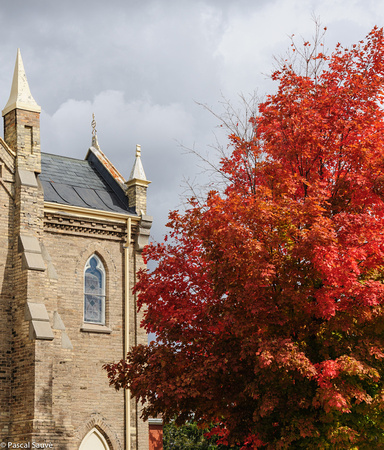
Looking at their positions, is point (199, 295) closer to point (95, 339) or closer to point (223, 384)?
point (223, 384)

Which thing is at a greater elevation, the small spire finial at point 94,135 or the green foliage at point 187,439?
the small spire finial at point 94,135

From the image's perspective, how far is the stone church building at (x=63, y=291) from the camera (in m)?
19.2

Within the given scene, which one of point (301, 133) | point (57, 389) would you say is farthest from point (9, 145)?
point (301, 133)

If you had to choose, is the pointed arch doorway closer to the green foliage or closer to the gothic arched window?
the gothic arched window

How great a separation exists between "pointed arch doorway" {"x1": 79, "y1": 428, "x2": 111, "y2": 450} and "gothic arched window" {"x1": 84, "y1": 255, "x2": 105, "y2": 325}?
369 cm

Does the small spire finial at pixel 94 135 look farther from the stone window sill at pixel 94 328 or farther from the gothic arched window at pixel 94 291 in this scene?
the stone window sill at pixel 94 328

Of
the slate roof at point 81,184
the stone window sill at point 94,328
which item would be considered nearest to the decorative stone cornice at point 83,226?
the slate roof at point 81,184

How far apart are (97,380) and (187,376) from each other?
32.1 feet

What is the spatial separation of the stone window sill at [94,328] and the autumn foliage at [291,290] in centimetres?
755

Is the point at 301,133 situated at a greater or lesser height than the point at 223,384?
greater

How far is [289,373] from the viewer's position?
13.1m

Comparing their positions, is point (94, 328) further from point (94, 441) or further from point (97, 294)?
point (94, 441)

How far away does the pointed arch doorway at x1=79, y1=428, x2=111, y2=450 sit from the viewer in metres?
21.7

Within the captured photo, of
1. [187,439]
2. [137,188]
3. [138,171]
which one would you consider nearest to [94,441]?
[137,188]
